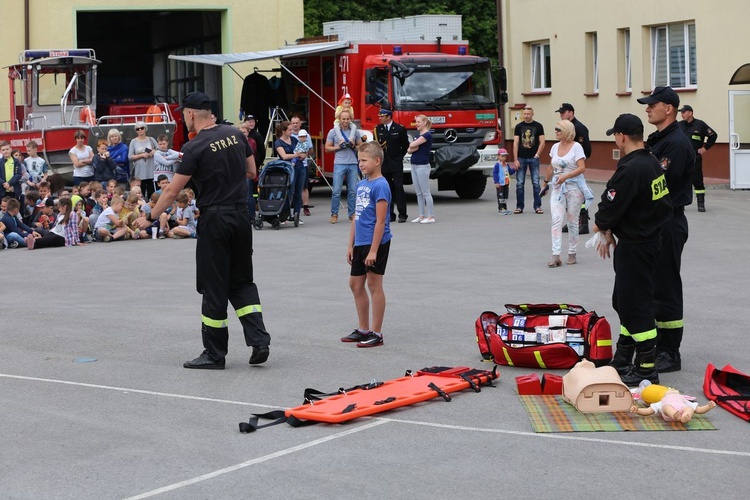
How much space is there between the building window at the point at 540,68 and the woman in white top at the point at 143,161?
16.8 m

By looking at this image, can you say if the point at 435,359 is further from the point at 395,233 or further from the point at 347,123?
the point at 347,123

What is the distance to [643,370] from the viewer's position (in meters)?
8.05

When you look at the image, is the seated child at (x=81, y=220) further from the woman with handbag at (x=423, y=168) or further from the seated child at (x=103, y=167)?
the woman with handbag at (x=423, y=168)

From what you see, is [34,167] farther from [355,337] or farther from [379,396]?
[379,396]

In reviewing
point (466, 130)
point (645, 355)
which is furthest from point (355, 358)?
point (466, 130)

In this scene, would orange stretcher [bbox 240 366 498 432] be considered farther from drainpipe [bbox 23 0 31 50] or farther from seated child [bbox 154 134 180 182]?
Result: drainpipe [bbox 23 0 31 50]

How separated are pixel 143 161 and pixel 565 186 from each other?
9780 millimetres

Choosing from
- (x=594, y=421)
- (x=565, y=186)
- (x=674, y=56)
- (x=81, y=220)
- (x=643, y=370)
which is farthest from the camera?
(x=674, y=56)

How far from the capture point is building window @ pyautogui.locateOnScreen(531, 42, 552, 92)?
3612 cm

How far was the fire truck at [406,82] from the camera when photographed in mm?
22609

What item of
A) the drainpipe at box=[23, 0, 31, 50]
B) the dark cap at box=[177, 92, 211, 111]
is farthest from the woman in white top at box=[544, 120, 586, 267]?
the drainpipe at box=[23, 0, 31, 50]

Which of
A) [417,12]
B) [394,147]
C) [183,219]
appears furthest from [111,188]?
[417,12]

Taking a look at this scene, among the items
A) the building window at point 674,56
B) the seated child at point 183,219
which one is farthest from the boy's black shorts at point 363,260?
the building window at point 674,56

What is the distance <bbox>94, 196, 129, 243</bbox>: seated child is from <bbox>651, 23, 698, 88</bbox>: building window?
15.6m
